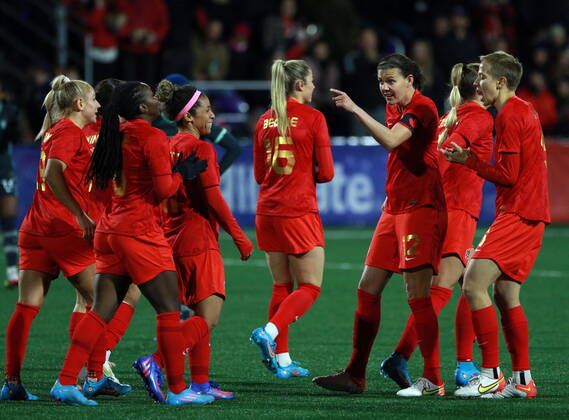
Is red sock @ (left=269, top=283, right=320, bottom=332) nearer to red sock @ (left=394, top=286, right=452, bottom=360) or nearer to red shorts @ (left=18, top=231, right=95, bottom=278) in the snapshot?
red sock @ (left=394, top=286, right=452, bottom=360)

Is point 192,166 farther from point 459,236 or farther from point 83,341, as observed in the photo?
point 459,236

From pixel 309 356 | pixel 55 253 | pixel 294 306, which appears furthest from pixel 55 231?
pixel 309 356

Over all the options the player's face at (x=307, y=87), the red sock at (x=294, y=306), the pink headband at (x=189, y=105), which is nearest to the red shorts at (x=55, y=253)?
the pink headband at (x=189, y=105)

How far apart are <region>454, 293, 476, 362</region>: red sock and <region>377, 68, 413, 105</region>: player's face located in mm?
1386

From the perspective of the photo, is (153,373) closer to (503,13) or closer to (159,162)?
(159,162)

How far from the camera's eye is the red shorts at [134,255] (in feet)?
21.0

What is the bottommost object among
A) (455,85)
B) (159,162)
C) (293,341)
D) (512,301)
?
(293,341)

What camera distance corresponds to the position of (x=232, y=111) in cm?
1972

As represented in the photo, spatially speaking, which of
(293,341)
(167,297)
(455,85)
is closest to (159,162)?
(167,297)

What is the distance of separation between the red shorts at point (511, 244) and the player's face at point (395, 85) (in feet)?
3.12

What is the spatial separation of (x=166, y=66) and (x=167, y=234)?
12763 mm

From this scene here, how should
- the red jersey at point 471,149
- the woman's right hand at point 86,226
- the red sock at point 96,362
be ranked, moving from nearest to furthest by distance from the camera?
1. the woman's right hand at point 86,226
2. the red sock at point 96,362
3. the red jersey at point 471,149

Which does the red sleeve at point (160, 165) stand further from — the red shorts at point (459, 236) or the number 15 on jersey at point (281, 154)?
the red shorts at point (459, 236)

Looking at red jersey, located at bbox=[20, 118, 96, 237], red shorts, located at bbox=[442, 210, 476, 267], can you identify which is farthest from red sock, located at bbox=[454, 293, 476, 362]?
red jersey, located at bbox=[20, 118, 96, 237]
